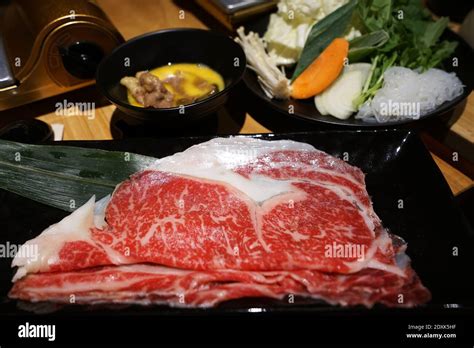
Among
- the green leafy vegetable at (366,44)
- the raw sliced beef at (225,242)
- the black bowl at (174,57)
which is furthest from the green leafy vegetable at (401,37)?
the raw sliced beef at (225,242)

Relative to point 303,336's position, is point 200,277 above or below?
above

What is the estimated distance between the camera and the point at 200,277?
1462 millimetres

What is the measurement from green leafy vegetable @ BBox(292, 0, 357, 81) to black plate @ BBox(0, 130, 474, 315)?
75cm

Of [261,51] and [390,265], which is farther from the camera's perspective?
[261,51]

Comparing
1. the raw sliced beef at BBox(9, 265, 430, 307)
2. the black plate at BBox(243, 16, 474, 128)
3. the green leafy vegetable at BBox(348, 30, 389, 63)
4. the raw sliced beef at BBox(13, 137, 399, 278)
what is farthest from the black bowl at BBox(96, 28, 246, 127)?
the raw sliced beef at BBox(9, 265, 430, 307)

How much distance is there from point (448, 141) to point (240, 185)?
1253mm

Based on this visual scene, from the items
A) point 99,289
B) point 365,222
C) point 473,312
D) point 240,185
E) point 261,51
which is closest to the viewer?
point 473,312

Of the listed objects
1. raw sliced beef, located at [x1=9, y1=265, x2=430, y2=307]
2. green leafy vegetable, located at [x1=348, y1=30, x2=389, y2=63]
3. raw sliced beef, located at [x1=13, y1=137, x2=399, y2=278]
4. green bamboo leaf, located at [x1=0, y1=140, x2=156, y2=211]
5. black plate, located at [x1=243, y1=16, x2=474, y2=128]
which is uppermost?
green leafy vegetable, located at [x1=348, y1=30, x2=389, y2=63]

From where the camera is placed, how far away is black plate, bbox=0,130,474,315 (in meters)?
1.36

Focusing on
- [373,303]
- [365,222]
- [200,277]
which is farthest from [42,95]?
[373,303]

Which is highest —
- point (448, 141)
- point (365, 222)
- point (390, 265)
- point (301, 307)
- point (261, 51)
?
point (261, 51)

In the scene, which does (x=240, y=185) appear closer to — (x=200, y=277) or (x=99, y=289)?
(x=200, y=277)

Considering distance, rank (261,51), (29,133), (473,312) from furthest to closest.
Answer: (261,51), (29,133), (473,312)

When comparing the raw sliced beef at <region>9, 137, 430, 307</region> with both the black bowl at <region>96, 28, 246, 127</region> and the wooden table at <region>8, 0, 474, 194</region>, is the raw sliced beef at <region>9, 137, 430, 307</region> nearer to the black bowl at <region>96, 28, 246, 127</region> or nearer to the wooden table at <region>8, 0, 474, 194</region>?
the black bowl at <region>96, 28, 246, 127</region>
